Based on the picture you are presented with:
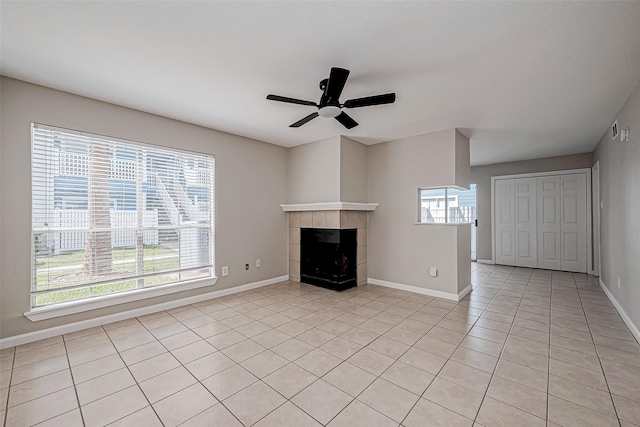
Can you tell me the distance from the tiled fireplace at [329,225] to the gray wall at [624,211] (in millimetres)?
3139

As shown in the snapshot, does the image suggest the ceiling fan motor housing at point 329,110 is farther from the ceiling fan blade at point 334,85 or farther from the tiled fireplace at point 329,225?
the tiled fireplace at point 329,225

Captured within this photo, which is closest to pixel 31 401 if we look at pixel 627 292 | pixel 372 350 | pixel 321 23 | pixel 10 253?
pixel 10 253

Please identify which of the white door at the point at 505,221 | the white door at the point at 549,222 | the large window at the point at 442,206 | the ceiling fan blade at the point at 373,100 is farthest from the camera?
the white door at the point at 505,221

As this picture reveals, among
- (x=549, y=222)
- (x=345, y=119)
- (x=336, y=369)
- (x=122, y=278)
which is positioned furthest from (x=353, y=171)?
(x=549, y=222)

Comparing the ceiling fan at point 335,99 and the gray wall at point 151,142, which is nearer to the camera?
the ceiling fan at point 335,99

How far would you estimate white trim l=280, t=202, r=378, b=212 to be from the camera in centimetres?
423

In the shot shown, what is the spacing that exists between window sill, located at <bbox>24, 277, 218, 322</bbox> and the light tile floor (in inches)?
9.5

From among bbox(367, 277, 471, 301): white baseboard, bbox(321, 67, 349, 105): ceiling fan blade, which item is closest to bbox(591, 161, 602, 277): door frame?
bbox(367, 277, 471, 301): white baseboard

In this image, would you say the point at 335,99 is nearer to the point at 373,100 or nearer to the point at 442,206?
the point at 373,100

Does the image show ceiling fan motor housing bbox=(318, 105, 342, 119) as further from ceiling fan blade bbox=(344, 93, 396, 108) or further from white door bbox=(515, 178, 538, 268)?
white door bbox=(515, 178, 538, 268)

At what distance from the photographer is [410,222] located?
14.2ft

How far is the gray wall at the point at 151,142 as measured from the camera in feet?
8.29

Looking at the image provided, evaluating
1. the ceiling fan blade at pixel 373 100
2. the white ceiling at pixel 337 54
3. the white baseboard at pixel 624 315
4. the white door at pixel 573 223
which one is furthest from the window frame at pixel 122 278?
the white door at pixel 573 223

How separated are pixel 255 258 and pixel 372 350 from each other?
2.69 metres
